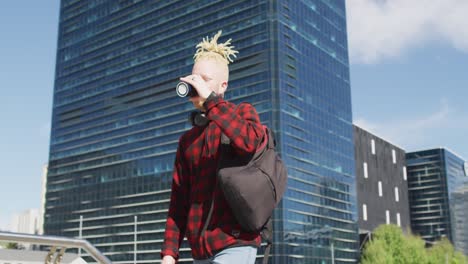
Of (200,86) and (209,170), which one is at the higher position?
(200,86)

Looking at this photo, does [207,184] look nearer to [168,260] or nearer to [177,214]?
[177,214]

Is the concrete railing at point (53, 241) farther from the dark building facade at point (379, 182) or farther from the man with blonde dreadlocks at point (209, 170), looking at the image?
the dark building facade at point (379, 182)

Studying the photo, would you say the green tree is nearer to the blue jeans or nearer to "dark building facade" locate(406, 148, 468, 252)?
Result: the blue jeans

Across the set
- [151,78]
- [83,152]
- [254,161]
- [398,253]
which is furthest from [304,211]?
[254,161]

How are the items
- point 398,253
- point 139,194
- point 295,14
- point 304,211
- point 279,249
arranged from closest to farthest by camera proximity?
point 398,253 → point 279,249 → point 304,211 → point 295,14 → point 139,194

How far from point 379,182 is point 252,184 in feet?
364

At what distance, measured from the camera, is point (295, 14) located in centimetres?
8606

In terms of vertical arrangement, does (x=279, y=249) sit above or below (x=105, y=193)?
below

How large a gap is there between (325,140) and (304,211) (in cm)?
1301

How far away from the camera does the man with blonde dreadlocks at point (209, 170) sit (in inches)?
111

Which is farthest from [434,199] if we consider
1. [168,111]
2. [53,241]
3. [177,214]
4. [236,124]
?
[236,124]

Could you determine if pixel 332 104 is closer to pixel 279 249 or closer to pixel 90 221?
pixel 279 249

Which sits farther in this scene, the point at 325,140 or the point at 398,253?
the point at 325,140

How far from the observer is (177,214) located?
3.23 meters
